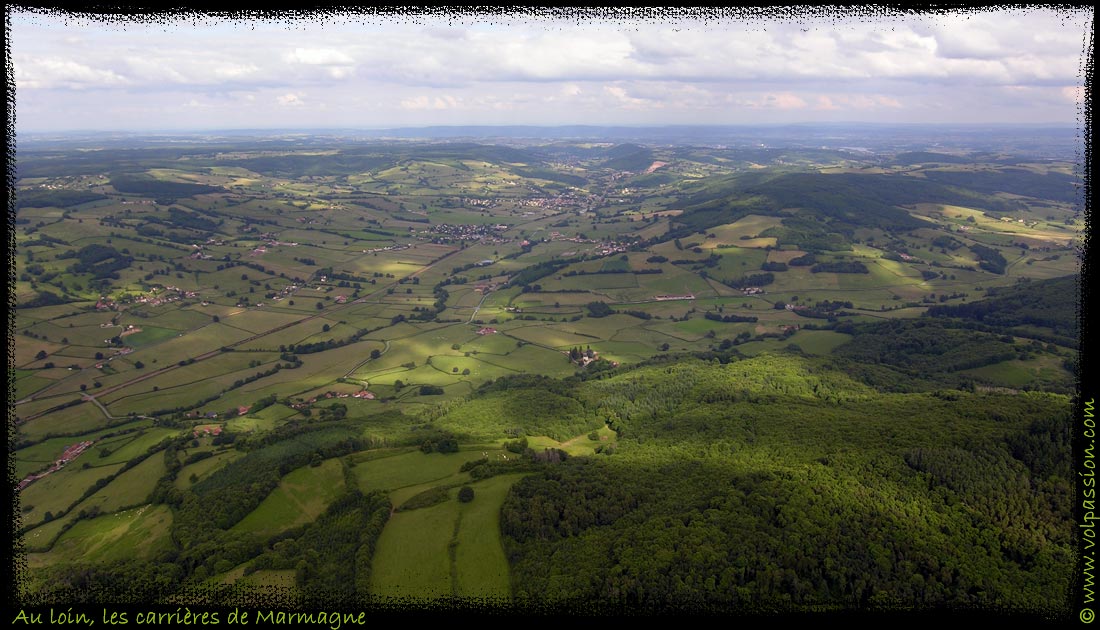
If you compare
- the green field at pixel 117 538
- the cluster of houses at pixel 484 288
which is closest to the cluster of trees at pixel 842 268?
the cluster of houses at pixel 484 288

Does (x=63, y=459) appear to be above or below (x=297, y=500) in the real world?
below

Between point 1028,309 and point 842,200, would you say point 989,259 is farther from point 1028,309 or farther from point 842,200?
point 1028,309

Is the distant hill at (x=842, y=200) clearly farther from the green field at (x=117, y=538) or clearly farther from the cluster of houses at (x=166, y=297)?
the green field at (x=117, y=538)

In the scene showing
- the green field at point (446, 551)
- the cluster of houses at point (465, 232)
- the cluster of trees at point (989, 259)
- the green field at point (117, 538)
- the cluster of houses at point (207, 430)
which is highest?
the cluster of houses at point (465, 232)

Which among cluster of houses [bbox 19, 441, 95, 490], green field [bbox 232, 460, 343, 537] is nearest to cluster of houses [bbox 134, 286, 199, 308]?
cluster of houses [bbox 19, 441, 95, 490]

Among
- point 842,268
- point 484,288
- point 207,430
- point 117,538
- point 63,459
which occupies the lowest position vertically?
point 117,538

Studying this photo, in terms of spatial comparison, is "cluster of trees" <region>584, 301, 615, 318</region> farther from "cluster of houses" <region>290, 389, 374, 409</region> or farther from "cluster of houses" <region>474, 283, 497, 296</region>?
"cluster of houses" <region>290, 389, 374, 409</region>

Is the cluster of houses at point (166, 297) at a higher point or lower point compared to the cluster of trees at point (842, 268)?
lower

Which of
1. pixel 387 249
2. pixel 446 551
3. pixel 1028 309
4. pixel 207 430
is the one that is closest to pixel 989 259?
pixel 1028 309
